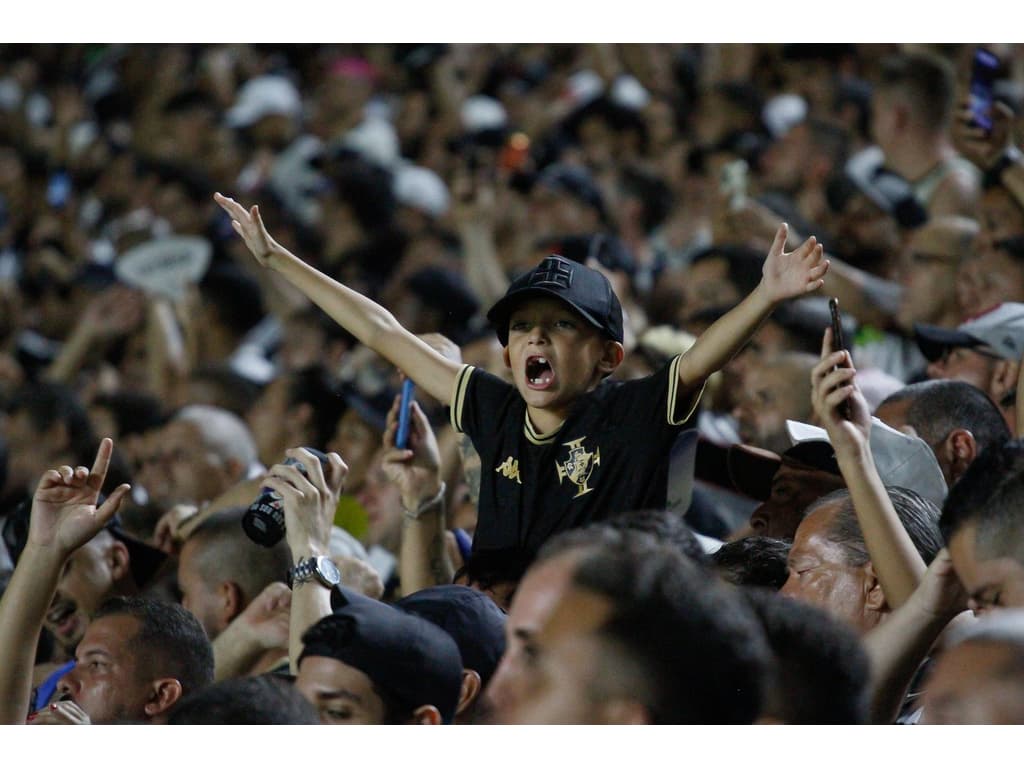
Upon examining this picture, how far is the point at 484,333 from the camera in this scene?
6.86 metres

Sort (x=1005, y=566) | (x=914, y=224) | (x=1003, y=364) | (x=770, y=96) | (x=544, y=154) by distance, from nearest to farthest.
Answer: (x=1005, y=566), (x=1003, y=364), (x=914, y=224), (x=770, y=96), (x=544, y=154)

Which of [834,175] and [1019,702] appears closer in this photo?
[1019,702]

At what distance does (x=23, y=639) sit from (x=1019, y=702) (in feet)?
6.87

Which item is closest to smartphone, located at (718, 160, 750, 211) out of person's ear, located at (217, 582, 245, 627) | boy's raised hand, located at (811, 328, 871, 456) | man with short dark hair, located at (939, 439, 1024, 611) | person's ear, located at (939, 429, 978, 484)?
person's ear, located at (939, 429, 978, 484)

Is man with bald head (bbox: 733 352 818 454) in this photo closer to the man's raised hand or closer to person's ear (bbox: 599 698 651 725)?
the man's raised hand

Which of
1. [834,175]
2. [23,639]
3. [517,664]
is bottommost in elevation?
[23,639]

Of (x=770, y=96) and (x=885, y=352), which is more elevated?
(x=770, y=96)

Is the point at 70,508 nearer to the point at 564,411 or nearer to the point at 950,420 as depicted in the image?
the point at 564,411

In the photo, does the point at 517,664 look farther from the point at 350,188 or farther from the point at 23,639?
the point at 350,188

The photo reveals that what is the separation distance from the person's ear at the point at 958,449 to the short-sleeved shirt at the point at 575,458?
0.87 m

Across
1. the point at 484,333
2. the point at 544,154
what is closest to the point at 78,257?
the point at 544,154

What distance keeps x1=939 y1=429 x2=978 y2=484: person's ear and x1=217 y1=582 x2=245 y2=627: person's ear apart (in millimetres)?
1866

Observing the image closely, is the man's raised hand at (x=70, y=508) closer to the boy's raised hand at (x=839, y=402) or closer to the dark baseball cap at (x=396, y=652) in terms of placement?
the dark baseball cap at (x=396, y=652)

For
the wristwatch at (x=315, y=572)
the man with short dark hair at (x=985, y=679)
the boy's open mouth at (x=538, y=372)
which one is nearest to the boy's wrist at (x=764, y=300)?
the boy's open mouth at (x=538, y=372)
